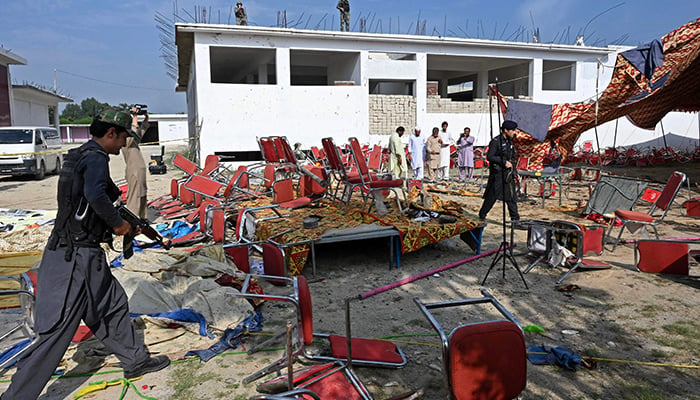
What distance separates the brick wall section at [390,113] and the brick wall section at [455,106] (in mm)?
939

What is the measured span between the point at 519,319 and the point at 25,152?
15.6 m

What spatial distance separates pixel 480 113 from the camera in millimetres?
19578

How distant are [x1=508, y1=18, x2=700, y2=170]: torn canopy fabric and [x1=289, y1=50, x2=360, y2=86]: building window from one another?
8.66 meters

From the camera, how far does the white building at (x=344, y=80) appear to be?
16.0 metres

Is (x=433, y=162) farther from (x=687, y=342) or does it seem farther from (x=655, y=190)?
(x=687, y=342)

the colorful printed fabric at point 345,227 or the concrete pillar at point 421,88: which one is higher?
the concrete pillar at point 421,88

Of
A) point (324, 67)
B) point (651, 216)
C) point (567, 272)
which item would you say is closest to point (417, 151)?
point (651, 216)

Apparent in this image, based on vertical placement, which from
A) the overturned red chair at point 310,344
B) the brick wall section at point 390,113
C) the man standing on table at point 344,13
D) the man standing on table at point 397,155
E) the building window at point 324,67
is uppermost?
the man standing on table at point 344,13

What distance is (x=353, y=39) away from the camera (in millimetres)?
17203

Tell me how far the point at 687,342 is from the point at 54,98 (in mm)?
36034

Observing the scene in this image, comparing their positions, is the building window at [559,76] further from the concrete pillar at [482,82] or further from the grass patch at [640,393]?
the grass patch at [640,393]

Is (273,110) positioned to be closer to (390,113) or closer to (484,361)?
(390,113)

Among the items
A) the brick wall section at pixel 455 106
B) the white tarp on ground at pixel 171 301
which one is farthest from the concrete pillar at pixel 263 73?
the white tarp on ground at pixel 171 301

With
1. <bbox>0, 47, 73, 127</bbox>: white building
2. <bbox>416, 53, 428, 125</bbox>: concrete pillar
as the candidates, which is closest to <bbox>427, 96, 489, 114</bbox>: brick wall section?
<bbox>416, 53, 428, 125</bbox>: concrete pillar
